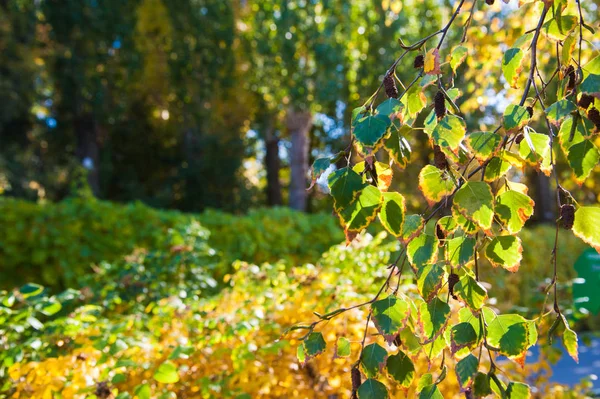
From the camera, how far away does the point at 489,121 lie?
46.3 feet

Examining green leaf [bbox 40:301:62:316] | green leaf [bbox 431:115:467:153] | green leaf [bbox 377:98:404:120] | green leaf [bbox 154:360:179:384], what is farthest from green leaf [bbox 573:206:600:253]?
green leaf [bbox 40:301:62:316]

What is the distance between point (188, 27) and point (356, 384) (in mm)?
12862

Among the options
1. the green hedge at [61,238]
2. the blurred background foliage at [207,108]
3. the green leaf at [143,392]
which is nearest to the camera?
the green leaf at [143,392]

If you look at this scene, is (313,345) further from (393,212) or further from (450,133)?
(450,133)

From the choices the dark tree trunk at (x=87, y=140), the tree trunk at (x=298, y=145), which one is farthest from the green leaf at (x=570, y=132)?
the dark tree trunk at (x=87, y=140)

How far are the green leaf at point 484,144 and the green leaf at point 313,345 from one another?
1.43ft

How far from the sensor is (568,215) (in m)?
0.98

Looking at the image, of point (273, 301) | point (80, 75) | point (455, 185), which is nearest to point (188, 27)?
point (80, 75)

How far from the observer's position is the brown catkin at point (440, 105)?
1004 mm

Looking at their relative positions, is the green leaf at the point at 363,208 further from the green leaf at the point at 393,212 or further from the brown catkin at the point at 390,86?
the brown catkin at the point at 390,86

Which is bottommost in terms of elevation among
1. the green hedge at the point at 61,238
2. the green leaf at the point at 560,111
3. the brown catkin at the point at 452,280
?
the brown catkin at the point at 452,280

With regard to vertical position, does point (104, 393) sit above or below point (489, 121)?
below

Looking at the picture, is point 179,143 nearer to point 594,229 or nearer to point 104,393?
point 104,393

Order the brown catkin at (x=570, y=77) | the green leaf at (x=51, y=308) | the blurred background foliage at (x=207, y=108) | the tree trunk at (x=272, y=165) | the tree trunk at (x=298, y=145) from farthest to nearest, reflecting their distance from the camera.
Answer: the tree trunk at (x=272, y=165) < the tree trunk at (x=298, y=145) < the blurred background foliage at (x=207, y=108) < the green leaf at (x=51, y=308) < the brown catkin at (x=570, y=77)
